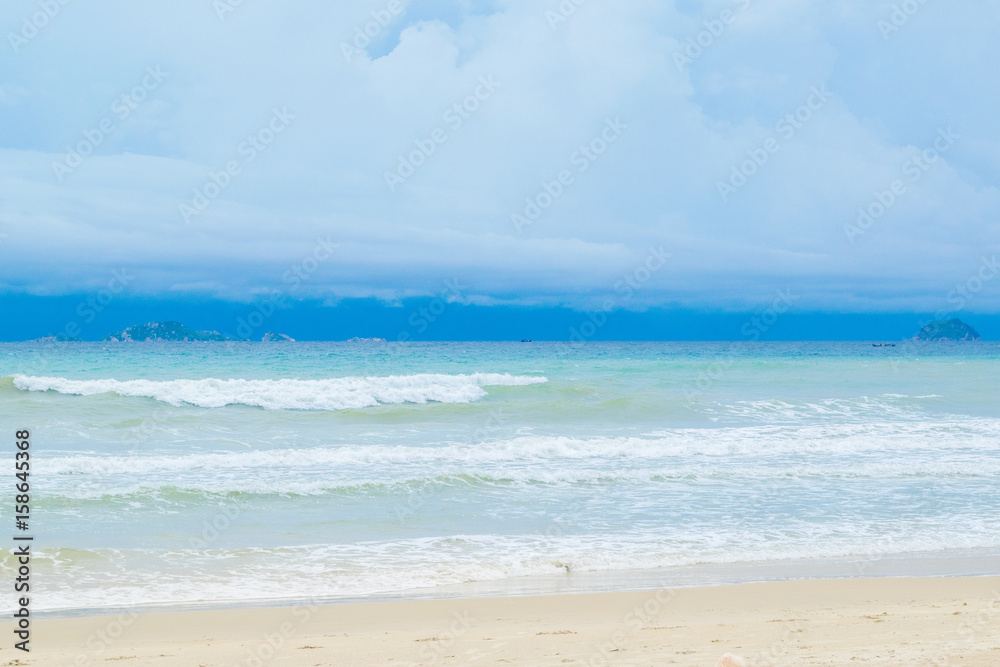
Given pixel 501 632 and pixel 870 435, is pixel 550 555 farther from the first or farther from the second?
pixel 870 435

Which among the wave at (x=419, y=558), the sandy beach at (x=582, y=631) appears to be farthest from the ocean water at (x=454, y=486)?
the sandy beach at (x=582, y=631)

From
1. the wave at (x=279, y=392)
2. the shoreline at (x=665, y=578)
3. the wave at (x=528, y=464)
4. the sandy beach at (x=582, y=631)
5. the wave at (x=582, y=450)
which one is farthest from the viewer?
the wave at (x=279, y=392)

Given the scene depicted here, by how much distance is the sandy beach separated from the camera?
5453 mm

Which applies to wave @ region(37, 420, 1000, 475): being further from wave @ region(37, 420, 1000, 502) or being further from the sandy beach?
the sandy beach

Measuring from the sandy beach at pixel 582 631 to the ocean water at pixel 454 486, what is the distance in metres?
0.80

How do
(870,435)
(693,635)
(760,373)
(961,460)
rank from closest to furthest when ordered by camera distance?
1. (693,635)
2. (961,460)
3. (870,435)
4. (760,373)

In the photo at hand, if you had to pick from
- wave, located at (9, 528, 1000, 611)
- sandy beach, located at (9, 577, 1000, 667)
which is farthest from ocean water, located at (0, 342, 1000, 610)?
sandy beach, located at (9, 577, 1000, 667)

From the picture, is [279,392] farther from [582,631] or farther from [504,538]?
[582,631]

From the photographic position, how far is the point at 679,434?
18.4m

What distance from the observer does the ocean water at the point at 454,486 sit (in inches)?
326

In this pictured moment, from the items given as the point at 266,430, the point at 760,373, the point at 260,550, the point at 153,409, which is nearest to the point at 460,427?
the point at 266,430

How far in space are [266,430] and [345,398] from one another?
5.98 meters

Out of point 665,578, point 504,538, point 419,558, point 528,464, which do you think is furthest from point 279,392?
point 665,578

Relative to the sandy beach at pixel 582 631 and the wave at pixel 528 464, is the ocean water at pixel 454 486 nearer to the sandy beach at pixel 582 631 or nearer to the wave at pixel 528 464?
the wave at pixel 528 464
